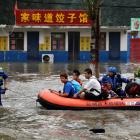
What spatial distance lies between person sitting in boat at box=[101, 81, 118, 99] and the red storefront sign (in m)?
26.7

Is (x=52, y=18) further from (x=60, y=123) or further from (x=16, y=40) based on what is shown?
(x=60, y=123)

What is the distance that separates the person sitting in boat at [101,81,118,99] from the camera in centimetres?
1276

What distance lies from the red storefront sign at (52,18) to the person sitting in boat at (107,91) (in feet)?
87.6

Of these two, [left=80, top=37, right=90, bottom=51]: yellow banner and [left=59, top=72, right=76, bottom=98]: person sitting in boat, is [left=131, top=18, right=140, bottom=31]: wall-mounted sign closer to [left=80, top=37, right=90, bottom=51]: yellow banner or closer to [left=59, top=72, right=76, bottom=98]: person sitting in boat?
[left=80, top=37, right=90, bottom=51]: yellow banner

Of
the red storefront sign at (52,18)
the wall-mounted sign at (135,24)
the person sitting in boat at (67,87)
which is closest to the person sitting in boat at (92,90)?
the person sitting in boat at (67,87)

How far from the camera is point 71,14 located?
40.2 metres

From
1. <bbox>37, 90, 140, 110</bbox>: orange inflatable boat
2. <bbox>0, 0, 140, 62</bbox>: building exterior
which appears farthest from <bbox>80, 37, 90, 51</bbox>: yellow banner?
<bbox>37, 90, 140, 110</bbox>: orange inflatable boat

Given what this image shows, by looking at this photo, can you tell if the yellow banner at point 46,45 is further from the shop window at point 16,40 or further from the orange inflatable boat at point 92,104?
the orange inflatable boat at point 92,104

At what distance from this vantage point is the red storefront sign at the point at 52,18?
1580 inches

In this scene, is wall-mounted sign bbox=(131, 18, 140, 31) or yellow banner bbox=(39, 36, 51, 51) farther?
wall-mounted sign bbox=(131, 18, 140, 31)

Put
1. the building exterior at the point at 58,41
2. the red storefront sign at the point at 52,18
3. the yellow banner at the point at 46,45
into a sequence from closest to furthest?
the red storefront sign at the point at 52,18 → the building exterior at the point at 58,41 → the yellow banner at the point at 46,45

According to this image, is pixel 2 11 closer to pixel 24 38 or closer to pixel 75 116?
pixel 24 38

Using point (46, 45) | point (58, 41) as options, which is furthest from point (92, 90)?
point (58, 41)

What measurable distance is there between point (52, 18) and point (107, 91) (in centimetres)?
2803
